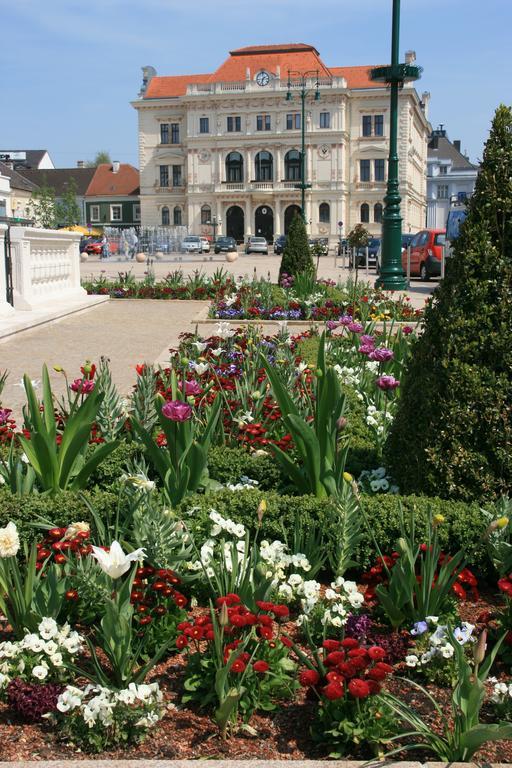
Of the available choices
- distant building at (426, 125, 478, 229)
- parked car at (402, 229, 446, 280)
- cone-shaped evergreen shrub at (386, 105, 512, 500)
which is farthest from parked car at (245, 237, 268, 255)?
cone-shaped evergreen shrub at (386, 105, 512, 500)

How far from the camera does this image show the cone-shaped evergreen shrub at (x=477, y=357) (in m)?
3.66

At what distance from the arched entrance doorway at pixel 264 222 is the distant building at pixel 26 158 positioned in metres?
34.9

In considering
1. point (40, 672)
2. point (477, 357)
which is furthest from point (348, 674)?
point (477, 357)

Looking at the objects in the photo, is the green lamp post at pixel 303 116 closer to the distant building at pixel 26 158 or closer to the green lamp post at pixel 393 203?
the green lamp post at pixel 393 203

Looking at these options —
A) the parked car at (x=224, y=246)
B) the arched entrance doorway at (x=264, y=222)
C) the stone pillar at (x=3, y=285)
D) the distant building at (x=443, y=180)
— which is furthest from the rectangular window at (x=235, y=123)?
the stone pillar at (x=3, y=285)

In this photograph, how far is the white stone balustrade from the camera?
13867 mm

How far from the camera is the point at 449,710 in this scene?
2.64m

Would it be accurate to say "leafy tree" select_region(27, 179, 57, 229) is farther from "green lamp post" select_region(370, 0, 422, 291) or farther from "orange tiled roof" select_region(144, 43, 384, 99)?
"green lamp post" select_region(370, 0, 422, 291)

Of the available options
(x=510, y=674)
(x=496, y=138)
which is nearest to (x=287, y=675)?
(x=510, y=674)

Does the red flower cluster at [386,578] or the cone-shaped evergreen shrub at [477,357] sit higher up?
the cone-shaped evergreen shrub at [477,357]

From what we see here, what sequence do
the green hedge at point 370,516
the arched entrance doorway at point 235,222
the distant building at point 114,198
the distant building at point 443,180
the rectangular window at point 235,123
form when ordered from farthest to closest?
the distant building at point 443,180 → the distant building at point 114,198 → the arched entrance doorway at point 235,222 → the rectangular window at point 235,123 → the green hedge at point 370,516

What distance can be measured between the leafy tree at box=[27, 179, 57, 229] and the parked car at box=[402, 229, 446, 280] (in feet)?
170

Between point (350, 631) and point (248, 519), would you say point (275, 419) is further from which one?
point (350, 631)

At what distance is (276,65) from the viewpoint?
82.9 m
